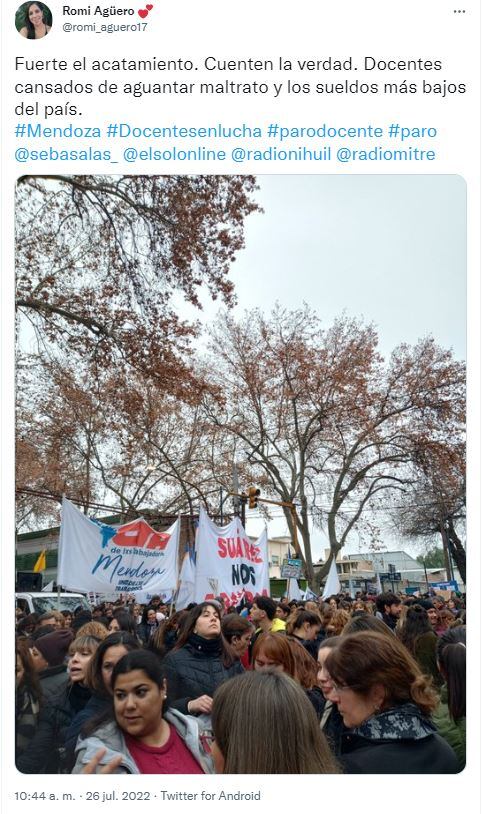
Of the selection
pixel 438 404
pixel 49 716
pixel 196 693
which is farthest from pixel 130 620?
pixel 438 404

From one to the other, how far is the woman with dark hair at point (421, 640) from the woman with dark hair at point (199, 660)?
5.46 ft

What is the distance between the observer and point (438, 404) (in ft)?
48.9

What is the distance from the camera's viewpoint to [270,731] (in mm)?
1821

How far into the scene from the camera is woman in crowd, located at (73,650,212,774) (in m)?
2.36

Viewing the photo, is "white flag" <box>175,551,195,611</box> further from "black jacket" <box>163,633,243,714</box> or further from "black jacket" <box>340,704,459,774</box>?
"black jacket" <box>340,704,459,774</box>

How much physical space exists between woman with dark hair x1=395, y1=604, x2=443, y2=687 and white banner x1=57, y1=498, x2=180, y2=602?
2584 mm

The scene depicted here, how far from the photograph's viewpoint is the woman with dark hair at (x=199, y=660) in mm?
3725

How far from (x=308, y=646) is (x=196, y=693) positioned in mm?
2080

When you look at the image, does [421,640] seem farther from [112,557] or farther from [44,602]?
[44,602]

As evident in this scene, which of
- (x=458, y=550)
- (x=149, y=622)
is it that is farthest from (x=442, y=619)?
(x=149, y=622)
